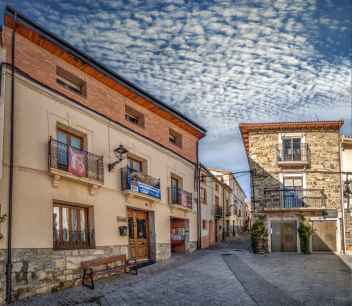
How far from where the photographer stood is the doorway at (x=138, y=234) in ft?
54.7

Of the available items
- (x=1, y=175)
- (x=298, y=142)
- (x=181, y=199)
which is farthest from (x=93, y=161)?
(x=298, y=142)

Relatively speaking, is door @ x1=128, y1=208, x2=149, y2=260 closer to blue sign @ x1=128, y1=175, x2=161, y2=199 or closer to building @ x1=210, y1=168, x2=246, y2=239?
blue sign @ x1=128, y1=175, x2=161, y2=199

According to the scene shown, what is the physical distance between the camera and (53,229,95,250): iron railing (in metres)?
12.0

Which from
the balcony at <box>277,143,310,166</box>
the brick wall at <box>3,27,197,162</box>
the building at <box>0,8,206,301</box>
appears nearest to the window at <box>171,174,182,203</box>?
the building at <box>0,8,206,301</box>

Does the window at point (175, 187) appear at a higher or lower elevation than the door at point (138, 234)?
higher

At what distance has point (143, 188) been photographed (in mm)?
16688

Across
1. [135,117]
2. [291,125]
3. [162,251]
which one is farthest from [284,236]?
[135,117]

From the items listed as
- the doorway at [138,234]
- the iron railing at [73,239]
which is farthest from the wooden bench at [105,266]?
the doorway at [138,234]

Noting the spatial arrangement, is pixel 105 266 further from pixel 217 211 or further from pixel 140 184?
pixel 217 211

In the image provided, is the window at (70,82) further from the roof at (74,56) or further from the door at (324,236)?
the door at (324,236)

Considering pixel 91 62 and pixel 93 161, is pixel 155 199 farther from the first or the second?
pixel 91 62

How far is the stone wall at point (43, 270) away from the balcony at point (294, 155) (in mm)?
15002

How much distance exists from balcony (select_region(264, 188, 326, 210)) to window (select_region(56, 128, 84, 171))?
14120mm

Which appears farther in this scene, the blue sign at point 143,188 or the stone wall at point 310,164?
the stone wall at point 310,164
